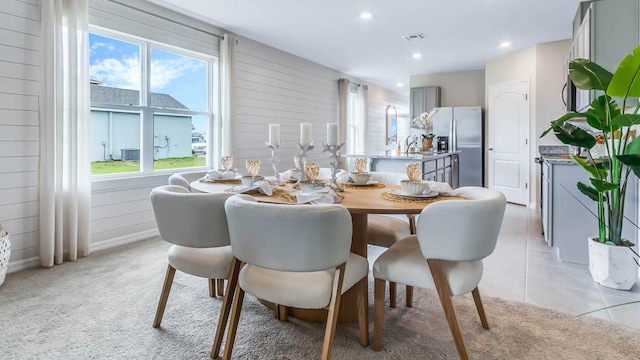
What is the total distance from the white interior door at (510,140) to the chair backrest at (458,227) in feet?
16.6

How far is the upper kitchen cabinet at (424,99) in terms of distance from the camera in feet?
25.9

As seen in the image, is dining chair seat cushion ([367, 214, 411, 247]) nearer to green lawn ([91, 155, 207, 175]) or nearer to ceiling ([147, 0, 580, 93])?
ceiling ([147, 0, 580, 93])

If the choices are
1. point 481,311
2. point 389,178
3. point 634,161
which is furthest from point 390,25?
point 481,311

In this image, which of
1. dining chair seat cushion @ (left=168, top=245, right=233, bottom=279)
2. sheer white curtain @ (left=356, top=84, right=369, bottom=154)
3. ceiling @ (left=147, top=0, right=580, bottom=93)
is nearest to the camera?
dining chair seat cushion @ (left=168, top=245, right=233, bottom=279)

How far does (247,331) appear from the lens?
200 cm

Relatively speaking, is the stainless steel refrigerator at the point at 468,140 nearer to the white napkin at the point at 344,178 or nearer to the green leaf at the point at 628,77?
the white napkin at the point at 344,178

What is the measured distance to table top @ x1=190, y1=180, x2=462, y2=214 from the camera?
1.65 meters

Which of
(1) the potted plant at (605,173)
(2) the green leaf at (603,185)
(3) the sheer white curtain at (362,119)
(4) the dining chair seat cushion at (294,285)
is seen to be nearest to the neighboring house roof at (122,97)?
(4) the dining chair seat cushion at (294,285)

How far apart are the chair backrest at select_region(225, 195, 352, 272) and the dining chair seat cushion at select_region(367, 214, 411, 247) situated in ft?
3.14

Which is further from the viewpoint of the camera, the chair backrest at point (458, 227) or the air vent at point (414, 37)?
the air vent at point (414, 37)

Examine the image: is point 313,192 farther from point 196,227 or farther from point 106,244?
point 106,244

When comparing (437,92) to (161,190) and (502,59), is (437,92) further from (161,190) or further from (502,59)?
(161,190)

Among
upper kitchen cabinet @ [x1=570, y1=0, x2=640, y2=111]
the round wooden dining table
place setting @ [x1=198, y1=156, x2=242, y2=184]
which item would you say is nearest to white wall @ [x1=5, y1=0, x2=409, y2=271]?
place setting @ [x1=198, y1=156, x2=242, y2=184]

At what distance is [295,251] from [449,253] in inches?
26.4
